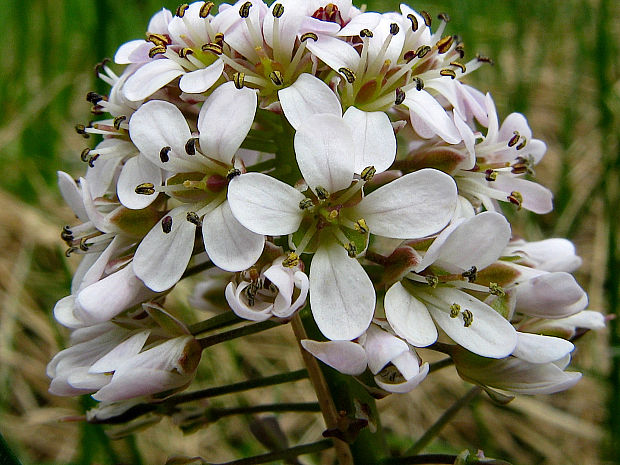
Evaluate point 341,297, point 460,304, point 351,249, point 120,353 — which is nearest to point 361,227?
point 351,249

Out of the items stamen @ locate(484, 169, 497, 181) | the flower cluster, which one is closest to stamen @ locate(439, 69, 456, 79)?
the flower cluster

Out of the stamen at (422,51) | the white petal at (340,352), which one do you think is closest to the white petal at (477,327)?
the white petal at (340,352)

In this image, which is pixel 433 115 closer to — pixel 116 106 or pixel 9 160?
pixel 116 106

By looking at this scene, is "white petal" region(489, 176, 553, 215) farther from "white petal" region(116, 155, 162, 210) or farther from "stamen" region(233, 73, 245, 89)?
"white petal" region(116, 155, 162, 210)

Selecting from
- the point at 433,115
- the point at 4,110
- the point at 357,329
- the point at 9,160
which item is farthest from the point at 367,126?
the point at 4,110

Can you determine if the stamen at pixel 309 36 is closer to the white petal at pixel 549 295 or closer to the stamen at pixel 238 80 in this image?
the stamen at pixel 238 80

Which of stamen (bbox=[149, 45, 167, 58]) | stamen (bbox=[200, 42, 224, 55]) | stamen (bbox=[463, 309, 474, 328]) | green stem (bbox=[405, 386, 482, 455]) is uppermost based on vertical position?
stamen (bbox=[200, 42, 224, 55])
